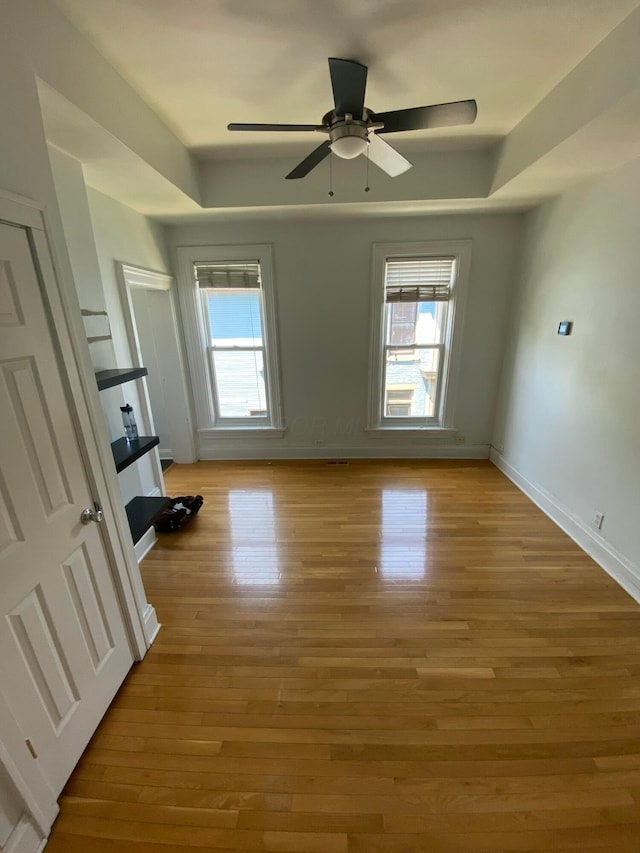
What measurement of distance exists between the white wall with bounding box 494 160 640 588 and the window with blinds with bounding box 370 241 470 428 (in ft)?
2.43

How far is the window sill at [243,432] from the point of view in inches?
162

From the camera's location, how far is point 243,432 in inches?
162

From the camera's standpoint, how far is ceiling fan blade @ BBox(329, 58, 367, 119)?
1.43 m

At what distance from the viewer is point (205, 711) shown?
5.03ft

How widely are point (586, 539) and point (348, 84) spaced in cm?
324

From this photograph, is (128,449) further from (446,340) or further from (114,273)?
(446,340)

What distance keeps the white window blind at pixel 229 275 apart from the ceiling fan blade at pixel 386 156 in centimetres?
179

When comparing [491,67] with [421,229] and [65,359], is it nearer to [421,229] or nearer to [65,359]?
[421,229]

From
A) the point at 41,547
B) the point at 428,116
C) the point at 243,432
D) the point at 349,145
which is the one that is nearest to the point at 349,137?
the point at 349,145

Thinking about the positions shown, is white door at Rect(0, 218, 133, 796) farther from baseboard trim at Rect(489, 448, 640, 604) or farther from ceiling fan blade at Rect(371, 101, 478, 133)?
baseboard trim at Rect(489, 448, 640, 604)

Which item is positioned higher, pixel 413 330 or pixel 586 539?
pixel 413 330

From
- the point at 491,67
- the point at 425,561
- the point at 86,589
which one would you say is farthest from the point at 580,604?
the point at 491,67

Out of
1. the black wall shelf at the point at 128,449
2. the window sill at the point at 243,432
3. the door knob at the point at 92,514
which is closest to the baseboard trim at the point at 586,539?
the window sill at the point at 243,432

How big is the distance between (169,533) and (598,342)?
3.68 metres
